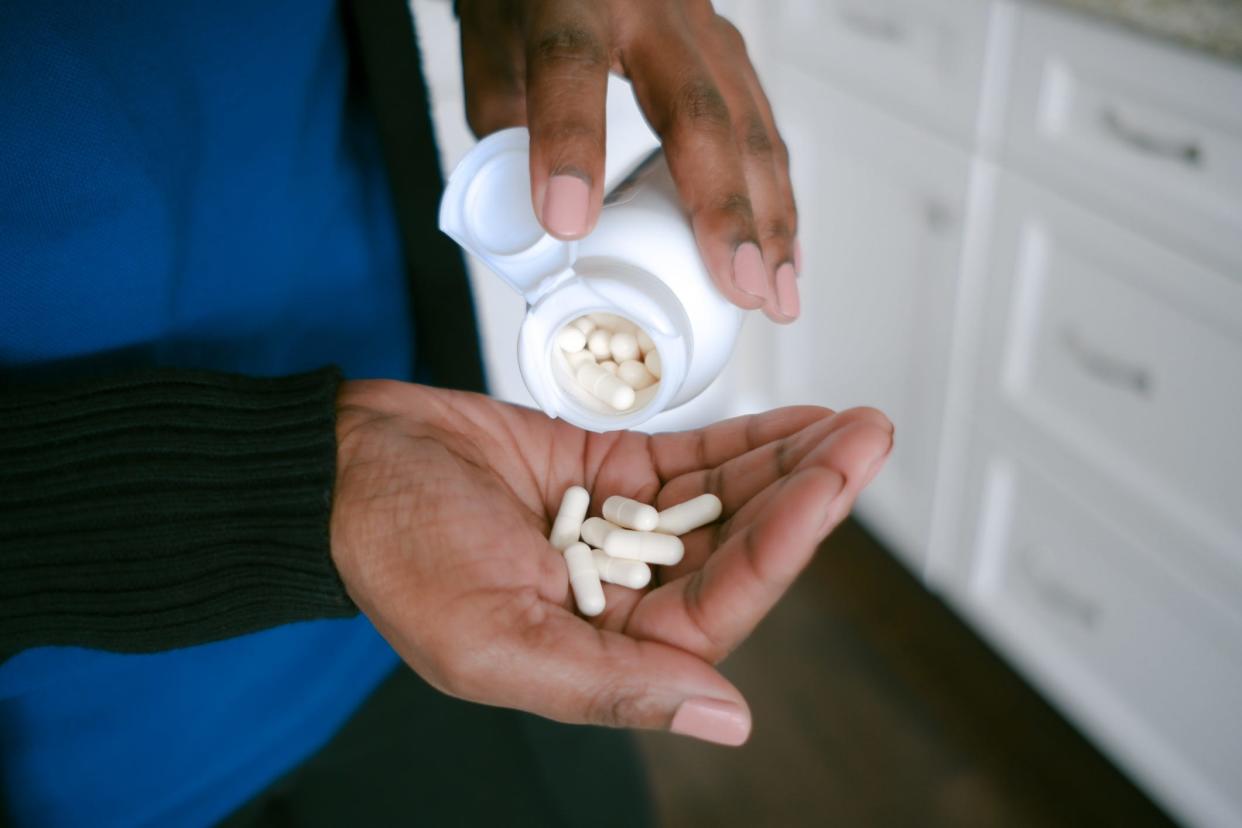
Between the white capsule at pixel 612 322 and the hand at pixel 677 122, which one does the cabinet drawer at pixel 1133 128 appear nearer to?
the hand at pixel 677 122

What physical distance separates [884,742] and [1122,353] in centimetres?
67

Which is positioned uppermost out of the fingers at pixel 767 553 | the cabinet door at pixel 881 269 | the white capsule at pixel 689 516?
the fingers at pixel 767 553

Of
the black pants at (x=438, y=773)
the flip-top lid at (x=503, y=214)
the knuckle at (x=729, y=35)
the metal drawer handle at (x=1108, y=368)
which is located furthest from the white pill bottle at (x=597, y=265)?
the metal drawer handle at (x=1108, y=368)

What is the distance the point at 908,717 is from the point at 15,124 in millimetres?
1376

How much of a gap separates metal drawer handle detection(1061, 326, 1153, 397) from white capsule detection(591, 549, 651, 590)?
740 mm

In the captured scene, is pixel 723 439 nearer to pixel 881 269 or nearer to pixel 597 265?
pixel 597 265

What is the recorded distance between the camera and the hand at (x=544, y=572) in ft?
1.74

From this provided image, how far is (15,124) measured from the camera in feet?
1.78

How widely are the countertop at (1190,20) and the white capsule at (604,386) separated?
0.66 metres

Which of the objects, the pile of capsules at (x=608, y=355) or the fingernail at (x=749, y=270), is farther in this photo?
the pile of capsules at (x=608, y=355)

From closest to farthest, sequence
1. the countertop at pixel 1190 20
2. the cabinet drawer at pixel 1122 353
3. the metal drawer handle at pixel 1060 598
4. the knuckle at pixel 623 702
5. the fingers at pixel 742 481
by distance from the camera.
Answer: the knuckle at pixel 623 702
the fingers at pixel 742 481
the countertop at pixel 1190 20
the cabinet drawer at pixel 1122 353
the metal drawer handle at pixel 1060 598

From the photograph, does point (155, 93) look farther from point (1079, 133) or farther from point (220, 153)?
point (1079, 133)

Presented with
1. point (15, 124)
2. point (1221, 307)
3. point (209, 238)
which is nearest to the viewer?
point (15, 124)

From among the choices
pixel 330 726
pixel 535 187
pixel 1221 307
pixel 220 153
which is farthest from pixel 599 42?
pixel 1221 307
